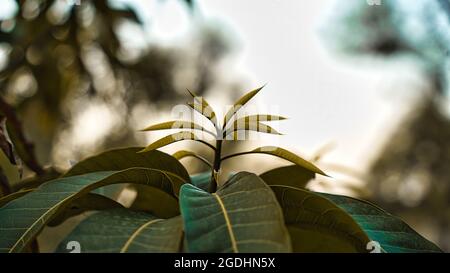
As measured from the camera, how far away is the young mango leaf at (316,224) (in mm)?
473

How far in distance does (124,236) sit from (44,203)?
98 millimetres

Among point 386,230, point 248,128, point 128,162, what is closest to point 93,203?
point 128,162

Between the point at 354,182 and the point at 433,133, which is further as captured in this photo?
the point at 433,133

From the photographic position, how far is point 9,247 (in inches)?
18.2

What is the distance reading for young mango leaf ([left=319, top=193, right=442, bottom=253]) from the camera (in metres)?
0.51

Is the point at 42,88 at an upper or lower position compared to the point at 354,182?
upper

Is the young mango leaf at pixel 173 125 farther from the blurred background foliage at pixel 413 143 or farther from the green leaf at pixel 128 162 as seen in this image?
the blurred background foliage at pixel 413 143

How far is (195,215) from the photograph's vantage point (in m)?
0.42

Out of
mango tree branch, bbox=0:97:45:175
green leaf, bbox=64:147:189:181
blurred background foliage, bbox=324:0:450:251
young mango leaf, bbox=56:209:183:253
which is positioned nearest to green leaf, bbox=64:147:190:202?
green leaf, bbox=64:147:189:181

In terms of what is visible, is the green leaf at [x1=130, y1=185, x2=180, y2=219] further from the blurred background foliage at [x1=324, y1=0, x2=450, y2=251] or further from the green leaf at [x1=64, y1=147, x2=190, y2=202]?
the blurred background foliage at [x1=324, y1=0, x2=450, y2=251]

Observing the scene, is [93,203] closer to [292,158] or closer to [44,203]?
[44,203]
